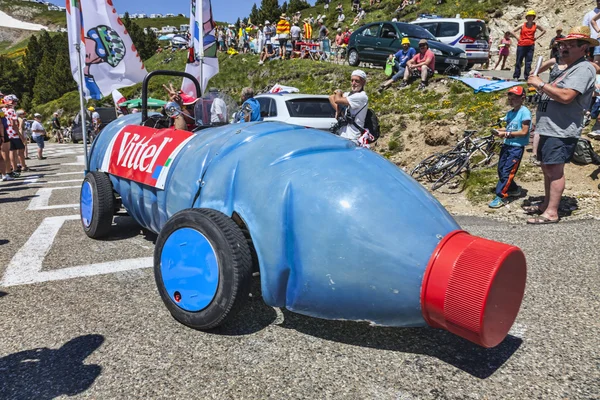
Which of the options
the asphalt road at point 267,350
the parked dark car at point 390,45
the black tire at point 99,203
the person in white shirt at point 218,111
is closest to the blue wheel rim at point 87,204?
the black tire at point 99,203

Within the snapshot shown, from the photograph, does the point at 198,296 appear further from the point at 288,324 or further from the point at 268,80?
the point at 268,80

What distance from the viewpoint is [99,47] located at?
623 cm

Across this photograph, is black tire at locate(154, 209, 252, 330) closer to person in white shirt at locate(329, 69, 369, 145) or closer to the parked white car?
person in white shirt at locate(329, 69, 369, 145)

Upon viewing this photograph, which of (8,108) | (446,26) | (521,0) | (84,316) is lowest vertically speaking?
(84,316)

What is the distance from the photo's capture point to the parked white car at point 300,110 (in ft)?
28.5

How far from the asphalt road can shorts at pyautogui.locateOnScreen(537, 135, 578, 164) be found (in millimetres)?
1385

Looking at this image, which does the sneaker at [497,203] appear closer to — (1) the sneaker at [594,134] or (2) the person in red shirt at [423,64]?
(1) the sneaker at [594,134]

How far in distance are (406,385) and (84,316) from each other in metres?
2.11

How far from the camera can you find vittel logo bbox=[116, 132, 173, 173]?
3.36 m

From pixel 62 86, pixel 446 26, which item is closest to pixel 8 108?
pixel 446 26

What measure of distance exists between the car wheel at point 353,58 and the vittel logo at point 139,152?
12870 millimetres

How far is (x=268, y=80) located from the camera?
18.0m

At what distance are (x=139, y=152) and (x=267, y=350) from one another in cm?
222

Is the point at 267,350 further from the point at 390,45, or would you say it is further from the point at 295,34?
the point at 295,34
